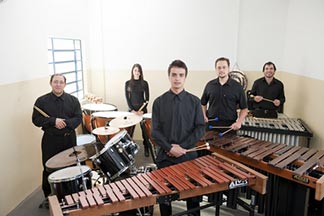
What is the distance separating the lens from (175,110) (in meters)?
2.22

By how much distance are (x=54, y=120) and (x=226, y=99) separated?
1863 millimetres

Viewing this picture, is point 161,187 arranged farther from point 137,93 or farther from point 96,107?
point 137,93

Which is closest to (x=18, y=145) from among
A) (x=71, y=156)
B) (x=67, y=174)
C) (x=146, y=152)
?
(x=71, y=156)

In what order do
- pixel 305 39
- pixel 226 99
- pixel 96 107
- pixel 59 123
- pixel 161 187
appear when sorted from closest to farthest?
1. pixel 161 187
2. pixel 59 123
3. pixel 226 99
4. pixel 305 39
5. pixel 96 107

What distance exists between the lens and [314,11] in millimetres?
3832

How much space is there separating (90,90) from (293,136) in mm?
3643

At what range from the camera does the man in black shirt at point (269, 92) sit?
420cm

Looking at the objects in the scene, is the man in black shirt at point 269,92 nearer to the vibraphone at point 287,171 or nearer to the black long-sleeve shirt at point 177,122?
the vibraphone at point 287,171

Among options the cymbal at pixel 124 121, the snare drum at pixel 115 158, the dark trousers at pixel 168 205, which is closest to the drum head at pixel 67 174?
the snare drum at pixel 115 158

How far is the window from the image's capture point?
436 centimetres

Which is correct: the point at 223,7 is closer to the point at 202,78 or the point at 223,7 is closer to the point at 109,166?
the point at 202,78

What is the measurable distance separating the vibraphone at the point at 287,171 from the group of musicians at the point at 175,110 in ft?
1.35

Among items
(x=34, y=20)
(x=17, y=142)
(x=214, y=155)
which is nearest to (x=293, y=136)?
(x=214, y=155)

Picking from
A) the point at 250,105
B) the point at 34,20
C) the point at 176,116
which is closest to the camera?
the point at 176,116
